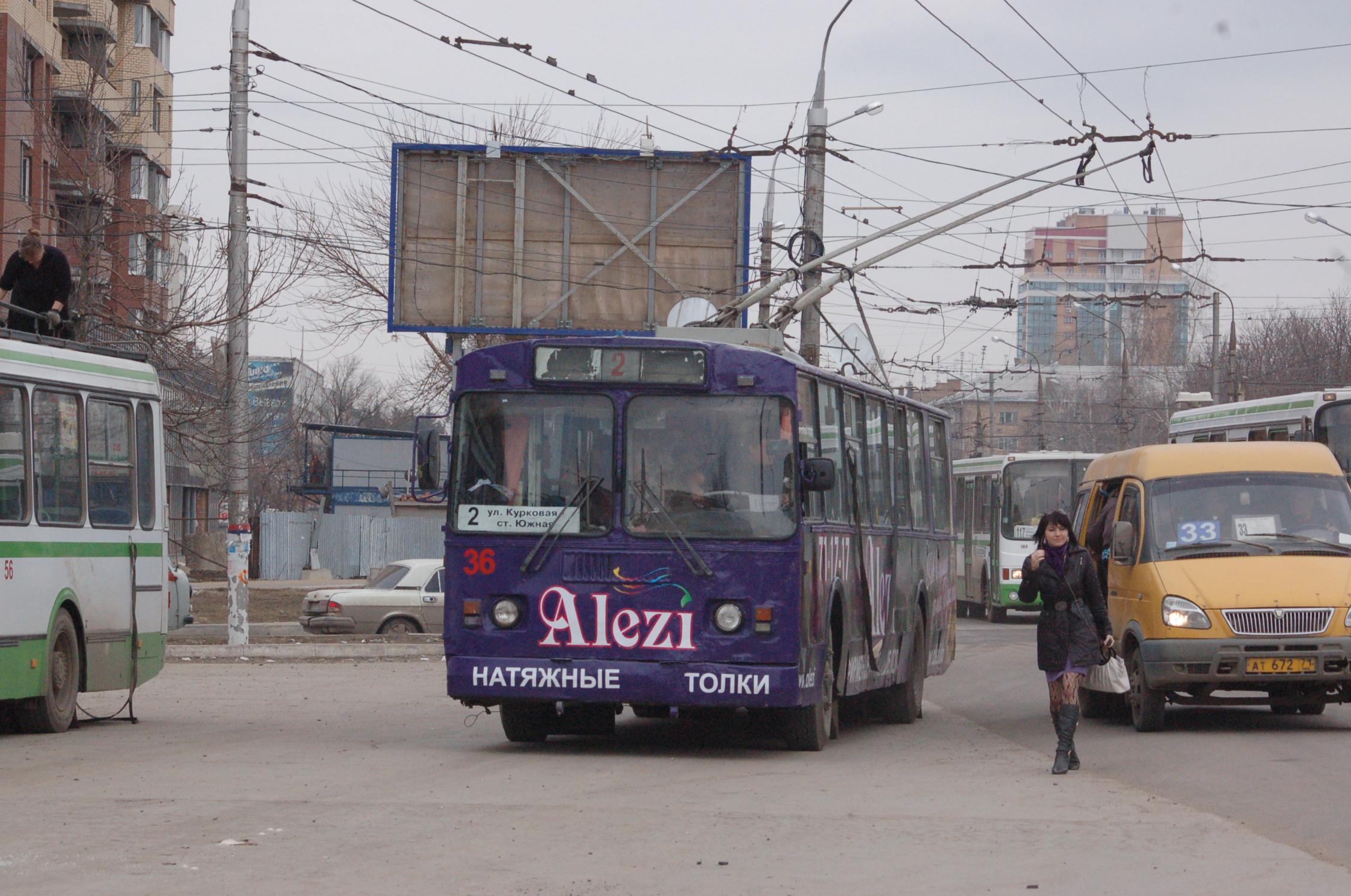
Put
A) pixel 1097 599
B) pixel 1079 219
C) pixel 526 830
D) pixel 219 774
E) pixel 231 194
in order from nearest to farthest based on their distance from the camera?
pixel 526 830 → pixel 219 774 → pixel 1097 599 → pixel 231 194 → pixel 1079 219

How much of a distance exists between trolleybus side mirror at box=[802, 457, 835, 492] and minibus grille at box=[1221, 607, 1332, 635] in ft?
12.2

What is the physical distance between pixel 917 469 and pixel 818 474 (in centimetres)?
543

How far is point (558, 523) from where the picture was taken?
12.5 meters

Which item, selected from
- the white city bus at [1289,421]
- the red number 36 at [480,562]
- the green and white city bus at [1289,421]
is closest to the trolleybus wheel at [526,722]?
the red number 36 at [480,562]

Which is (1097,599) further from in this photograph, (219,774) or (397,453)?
(397,453)

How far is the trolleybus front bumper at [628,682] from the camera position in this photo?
39.7 ft

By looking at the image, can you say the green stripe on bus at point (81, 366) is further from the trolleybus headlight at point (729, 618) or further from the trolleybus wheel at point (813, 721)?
the trolleybus wheel at point (813, 721)

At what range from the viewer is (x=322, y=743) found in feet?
43.5

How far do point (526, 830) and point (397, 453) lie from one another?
183 ft

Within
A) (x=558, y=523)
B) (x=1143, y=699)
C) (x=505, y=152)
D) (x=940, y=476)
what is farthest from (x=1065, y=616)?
(x=505, y=152)

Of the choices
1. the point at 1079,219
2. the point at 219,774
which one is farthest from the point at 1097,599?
the point at 1079,219

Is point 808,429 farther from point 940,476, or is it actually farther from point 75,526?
point 940,476

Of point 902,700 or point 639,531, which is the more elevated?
point 639,531

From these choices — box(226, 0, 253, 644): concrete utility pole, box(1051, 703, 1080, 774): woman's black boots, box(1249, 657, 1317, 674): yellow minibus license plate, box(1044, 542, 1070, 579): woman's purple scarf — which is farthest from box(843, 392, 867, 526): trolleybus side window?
box(226, 0, 253, 644): concrete utility pole
